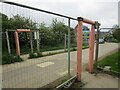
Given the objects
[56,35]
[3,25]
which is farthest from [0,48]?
[56,35]

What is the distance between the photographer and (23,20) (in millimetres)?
1845

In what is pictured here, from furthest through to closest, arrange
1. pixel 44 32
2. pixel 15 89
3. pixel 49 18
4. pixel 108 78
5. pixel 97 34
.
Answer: pixel 97 34 → pixel 108 78 → pixel 15 89 → pixel 44 32 → pixel 49 18

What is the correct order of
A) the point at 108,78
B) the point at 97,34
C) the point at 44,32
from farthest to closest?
the point at 97,34
the point at 108,78
the point at 44,32

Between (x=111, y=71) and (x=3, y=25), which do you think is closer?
(x=3, y=25)

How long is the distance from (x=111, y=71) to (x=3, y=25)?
359 cm

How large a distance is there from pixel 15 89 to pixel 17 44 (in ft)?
3.97

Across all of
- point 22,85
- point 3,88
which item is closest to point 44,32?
point 22,85

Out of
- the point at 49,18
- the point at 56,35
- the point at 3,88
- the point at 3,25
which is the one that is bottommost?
the point at 3,88

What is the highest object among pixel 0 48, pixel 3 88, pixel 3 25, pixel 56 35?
pixel 3 25

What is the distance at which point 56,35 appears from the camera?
8.65 feet

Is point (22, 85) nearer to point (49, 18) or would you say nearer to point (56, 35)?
point (56, 35)

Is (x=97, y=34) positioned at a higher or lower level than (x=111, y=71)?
higher

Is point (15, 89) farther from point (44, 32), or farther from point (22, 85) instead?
point (44, 32)

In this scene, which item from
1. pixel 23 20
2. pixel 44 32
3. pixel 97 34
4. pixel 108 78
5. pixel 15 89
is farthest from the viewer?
pixel 97 34
